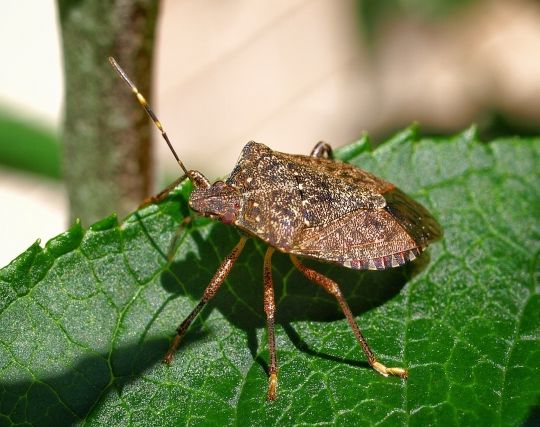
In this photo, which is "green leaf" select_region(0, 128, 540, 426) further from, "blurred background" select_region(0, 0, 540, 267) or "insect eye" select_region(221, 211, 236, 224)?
"blurred background" select_region(0, 0, 540, 267)

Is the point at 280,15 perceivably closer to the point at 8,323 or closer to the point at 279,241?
the point at 279,241

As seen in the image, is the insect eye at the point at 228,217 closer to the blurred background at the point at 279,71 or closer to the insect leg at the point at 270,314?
the insect leg at the point at 270,314

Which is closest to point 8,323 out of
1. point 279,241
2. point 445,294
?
point 279,241

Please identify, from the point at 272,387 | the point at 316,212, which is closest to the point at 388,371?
the point at 272,387

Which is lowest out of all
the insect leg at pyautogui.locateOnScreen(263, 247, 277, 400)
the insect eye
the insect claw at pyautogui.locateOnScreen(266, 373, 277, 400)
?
the insect claw at pyautogui.locateOnScreen(266, 373, 277, 400)

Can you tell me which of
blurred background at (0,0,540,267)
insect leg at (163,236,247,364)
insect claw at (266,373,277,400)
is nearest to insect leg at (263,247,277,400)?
insect claw at (266,373,277,400)

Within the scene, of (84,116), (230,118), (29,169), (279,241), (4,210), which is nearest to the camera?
(84,116)

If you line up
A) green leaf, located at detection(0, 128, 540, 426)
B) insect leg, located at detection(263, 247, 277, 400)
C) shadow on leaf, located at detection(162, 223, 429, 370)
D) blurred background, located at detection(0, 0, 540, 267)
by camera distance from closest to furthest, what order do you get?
green leaf, located at detection(0, 128, 540, 426) → insect leg, located at detection(263, 247, 277, 400) → shadow on leaf, located at detection(162, 223, 429, 370) → blurred background, located at detection(0, 0, 540, 267)
